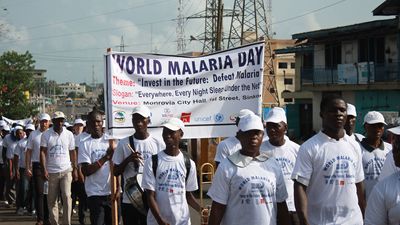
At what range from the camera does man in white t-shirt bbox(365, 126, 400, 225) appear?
4207 mm

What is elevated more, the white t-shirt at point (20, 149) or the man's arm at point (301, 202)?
the man's arm at point (301, 202)

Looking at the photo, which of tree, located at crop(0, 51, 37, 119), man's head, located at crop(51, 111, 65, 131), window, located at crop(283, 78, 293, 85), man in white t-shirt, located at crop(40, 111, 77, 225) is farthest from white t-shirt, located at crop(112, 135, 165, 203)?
window, located at crop(283, 78, 293, 85)

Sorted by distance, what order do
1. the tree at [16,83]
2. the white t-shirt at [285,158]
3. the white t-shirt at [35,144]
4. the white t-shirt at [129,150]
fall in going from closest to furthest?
1. the white t-shirt at [285,158]
2. the white t-shirt at [129,150]
3. the white t-shirt at [35,144]
4. the tree at [16,83]

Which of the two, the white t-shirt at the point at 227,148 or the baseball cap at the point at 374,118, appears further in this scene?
the white t-shirt at the point at 227,148

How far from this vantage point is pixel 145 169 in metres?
6.43

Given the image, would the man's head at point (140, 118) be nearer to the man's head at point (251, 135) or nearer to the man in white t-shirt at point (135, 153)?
the man in white t-shirt at point (135, 153)

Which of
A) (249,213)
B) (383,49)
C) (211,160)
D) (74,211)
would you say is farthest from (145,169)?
(383,49)

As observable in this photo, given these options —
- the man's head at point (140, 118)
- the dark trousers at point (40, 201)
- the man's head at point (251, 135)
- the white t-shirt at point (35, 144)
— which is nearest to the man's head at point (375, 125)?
the man's head at point (251, 135)

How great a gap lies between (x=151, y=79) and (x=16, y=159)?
6880mm

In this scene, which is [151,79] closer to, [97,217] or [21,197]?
[97,217]

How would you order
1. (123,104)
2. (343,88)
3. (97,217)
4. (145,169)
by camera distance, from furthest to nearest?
(343,88) → (97,217) → (123,104) → (145,169)

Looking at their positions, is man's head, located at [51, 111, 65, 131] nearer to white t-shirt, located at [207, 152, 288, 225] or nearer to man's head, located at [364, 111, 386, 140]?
man's head, located at [364, 111, 386, 140]

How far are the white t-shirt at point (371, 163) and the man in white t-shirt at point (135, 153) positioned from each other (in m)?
2.14

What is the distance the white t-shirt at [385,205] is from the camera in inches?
166
